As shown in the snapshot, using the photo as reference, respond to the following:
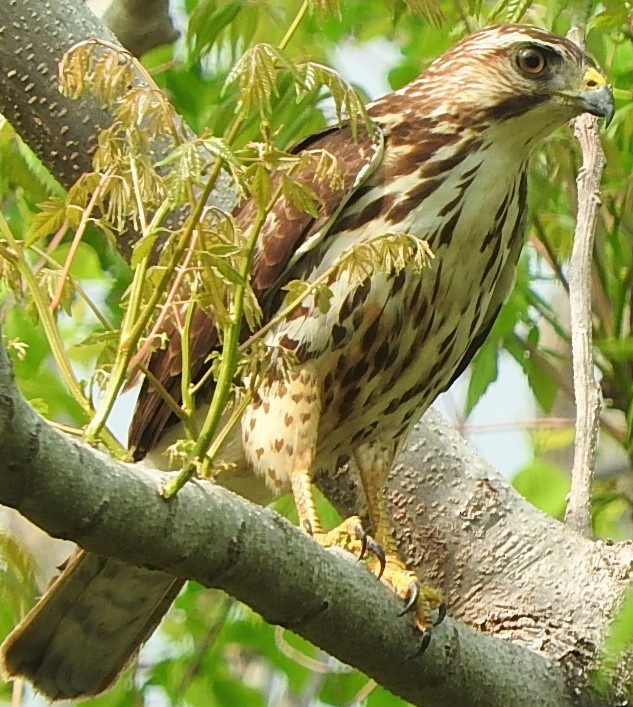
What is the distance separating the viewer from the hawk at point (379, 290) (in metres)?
2.46

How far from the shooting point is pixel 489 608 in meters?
2.76

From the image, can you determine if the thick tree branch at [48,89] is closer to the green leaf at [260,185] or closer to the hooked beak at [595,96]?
the hooked beak at [595,96]

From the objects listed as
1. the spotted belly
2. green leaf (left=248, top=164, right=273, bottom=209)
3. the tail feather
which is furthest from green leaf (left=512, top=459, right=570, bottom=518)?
green leaf (left=248, top=164, right=273, bottom=209)

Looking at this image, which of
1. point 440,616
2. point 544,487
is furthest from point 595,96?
point 440,616

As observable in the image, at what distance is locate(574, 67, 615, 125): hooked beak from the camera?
8.15ft

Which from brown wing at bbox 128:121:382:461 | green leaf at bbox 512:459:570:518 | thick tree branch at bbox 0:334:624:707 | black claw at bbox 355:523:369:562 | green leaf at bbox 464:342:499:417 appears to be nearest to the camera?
thick tree branch at bbox 0:334:624:707

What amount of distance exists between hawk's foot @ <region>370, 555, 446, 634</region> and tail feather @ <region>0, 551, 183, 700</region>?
48cm

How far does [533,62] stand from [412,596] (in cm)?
106

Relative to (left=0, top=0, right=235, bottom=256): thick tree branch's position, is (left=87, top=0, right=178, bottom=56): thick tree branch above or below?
above

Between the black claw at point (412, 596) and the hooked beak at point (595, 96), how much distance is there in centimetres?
92

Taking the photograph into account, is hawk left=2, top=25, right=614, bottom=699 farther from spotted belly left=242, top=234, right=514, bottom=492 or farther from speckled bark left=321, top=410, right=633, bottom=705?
speckled bark left=321, top=410, right=633, bottom=705

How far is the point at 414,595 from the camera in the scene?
2145 mm

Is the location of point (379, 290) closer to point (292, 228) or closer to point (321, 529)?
point (292, 228)

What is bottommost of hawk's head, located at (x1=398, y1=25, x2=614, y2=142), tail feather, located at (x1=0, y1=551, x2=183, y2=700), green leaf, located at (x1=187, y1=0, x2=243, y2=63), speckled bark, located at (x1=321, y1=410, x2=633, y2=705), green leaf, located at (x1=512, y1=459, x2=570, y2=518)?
tail feather, located at (x1=0, y1=551, x2=183, y2=700)
